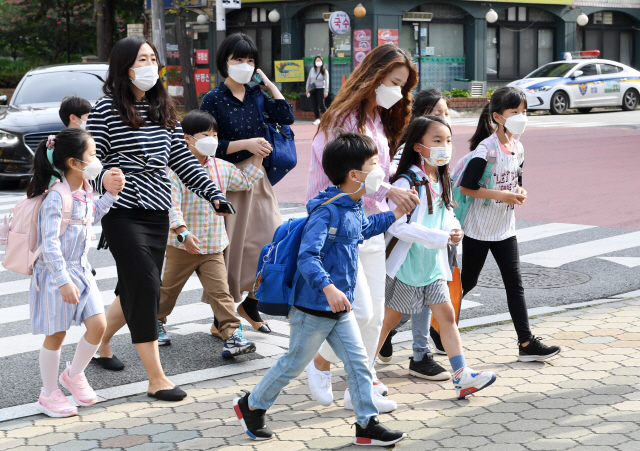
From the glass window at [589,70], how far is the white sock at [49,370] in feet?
86.7

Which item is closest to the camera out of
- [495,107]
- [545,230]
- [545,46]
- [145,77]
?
[145,77]

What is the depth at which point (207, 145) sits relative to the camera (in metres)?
5.54

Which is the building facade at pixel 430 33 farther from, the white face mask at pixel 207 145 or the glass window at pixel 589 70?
the white face mask at pixel 207 145

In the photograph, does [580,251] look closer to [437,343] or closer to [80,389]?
[437,343]

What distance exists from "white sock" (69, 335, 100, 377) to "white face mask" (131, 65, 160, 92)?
138 cm

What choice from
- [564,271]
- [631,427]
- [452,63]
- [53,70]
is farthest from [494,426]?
[452,63]

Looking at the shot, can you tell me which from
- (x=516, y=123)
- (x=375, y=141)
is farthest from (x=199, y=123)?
(x=516, y=123)

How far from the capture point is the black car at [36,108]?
13.6 m

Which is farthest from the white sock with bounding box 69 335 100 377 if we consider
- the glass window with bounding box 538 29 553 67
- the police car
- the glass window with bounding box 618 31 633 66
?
the glass window with bounding box 618 31 633 66

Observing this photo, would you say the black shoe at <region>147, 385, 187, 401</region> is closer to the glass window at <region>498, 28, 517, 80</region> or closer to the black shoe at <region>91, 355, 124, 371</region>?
the black shoe at <region>91, 355, 124, 371</region>

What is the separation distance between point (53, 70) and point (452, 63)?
20.1m

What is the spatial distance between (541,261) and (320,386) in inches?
189

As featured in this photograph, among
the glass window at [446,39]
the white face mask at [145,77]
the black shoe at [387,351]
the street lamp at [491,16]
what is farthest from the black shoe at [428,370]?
the street lamp at [491,16]

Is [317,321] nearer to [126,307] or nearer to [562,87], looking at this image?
[126,307]
